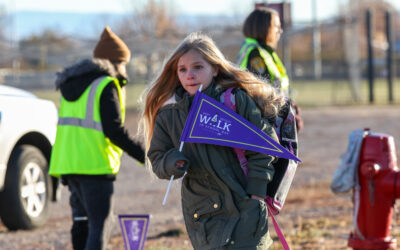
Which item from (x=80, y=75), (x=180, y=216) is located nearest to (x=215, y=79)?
(x=80, y=75)

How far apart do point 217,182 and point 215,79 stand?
572 mm

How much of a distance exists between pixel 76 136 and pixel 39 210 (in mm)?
2439

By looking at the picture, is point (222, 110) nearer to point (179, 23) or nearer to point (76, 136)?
point (76, 136)

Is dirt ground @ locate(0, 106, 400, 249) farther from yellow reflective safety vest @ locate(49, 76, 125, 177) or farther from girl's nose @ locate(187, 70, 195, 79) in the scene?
girl's nose @ locate(187, 70, 195, 79)

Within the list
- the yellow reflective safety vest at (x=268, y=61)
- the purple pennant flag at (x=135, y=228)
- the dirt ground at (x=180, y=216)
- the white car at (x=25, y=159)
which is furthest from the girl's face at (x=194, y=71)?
the white car at (x=25, y=159)

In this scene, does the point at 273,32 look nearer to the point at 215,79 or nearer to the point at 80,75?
the point at 80,75

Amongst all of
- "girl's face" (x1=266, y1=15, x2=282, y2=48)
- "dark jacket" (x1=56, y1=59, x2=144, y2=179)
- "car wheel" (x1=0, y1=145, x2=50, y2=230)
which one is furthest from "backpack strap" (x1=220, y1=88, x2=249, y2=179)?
"car wheel" (x1=0, y1=145, x2=50, y2=230)

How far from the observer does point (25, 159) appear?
295 inches

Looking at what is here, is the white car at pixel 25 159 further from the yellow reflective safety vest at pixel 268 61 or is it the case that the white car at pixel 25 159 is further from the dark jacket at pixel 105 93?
the yellow reflective safety vest at pixel 268 61

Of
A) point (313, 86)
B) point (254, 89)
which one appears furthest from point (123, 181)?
point (313, 86)

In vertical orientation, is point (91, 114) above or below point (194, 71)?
below

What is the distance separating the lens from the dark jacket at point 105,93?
17.5 feet

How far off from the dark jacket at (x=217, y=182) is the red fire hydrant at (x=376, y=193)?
77.4 inches

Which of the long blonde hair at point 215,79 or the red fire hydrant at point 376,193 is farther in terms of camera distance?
the red fire hydrant at point 376,193
